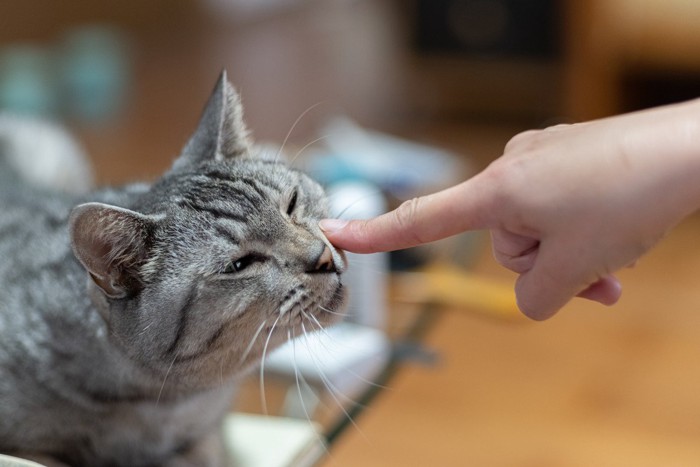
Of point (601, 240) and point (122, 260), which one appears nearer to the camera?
point (601, 240)

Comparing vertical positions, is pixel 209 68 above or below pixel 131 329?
below

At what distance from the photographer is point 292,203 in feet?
3.23

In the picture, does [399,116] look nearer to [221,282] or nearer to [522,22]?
[522,22]

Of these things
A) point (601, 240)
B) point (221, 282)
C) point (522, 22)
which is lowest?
point (522, 22)

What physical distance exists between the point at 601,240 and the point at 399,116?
2.50 m

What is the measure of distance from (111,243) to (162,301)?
0.09 metres

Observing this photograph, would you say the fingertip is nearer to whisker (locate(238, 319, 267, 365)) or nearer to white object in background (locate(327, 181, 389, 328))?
whisker (locate(238, 319, 267, 365))

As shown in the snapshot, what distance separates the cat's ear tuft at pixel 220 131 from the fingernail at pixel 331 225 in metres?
0.21

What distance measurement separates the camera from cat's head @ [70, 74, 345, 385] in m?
0.92

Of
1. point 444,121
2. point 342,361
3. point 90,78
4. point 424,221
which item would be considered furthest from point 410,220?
point 90,78

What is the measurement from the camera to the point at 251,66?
3.71m

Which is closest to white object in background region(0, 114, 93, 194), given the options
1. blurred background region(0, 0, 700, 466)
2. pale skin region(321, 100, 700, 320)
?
blurred background region(0, 0, 700, 466)

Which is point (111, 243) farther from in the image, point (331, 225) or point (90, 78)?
point (90, 78)

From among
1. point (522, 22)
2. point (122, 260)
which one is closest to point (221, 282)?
point (122, 260)
